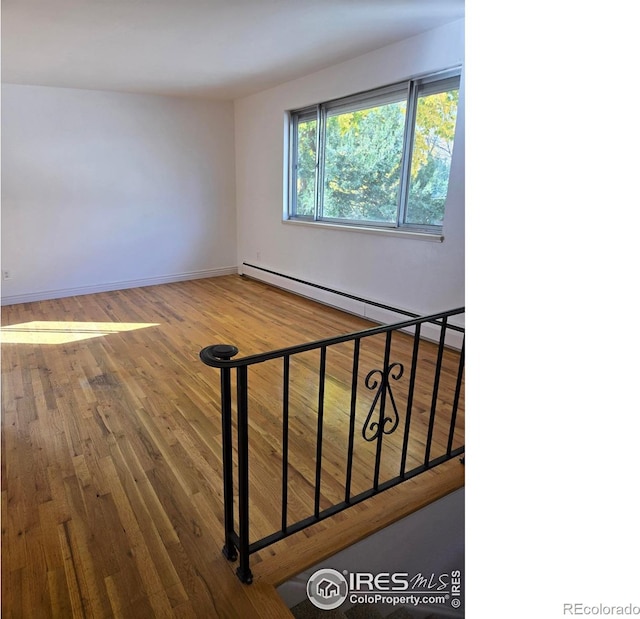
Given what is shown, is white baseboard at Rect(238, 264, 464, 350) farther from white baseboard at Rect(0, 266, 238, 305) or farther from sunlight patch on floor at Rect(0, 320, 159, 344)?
sunlight patch on floor at Rect(0, 320, 159, 344)

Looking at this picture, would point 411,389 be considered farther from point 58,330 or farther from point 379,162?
point 58,330

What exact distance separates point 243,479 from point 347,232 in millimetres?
3413

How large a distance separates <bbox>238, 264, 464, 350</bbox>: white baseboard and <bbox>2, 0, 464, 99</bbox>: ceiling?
2.27 meters

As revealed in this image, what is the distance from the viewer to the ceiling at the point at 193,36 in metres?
2.71

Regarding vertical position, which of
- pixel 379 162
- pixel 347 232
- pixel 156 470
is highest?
pixel 379 162

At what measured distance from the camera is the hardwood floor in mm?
1468

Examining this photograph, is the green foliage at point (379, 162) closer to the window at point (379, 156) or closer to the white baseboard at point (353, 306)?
the window at point (379, 156)

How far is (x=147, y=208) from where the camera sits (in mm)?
5691

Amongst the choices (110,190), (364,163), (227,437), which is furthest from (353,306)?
(110,190)

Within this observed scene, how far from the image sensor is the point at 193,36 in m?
3.22

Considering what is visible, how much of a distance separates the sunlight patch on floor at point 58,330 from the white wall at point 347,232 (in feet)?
6.43

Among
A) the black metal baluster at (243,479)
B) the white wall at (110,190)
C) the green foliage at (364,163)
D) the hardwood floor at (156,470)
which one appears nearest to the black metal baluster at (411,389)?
the hardwood floor at (156,470)
